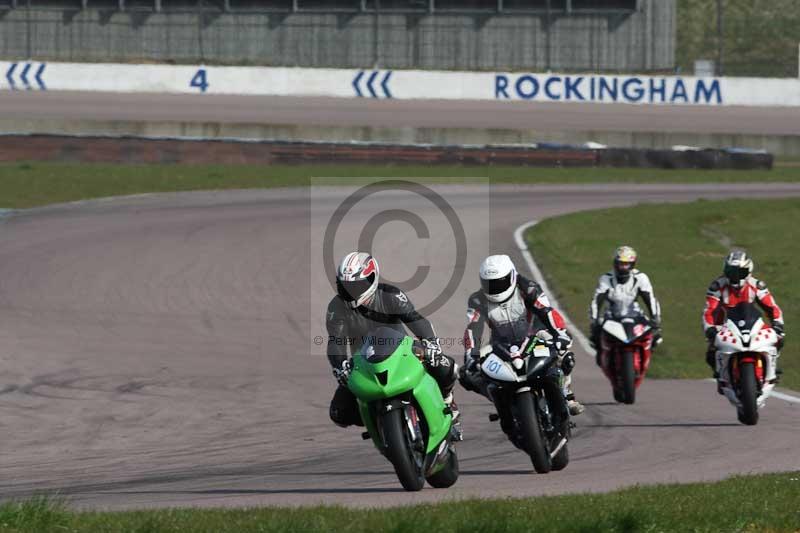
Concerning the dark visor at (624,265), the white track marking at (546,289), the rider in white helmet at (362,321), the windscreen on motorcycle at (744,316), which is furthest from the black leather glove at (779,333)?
the rider in white helmet at (362,321)

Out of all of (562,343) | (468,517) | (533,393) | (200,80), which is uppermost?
(200,80)

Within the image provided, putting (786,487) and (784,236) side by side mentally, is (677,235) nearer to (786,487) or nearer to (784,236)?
(784,236)

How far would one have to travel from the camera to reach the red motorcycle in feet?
48.7

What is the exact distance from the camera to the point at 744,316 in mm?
13234

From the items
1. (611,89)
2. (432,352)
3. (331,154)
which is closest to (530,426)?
(432,352)

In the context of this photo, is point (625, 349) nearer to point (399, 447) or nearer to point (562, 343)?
point (562, 343)

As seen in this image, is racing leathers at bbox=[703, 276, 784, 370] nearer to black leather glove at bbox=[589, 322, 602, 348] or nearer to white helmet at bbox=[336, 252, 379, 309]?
black leather glove at bbox=[589, 322, 602, 348]

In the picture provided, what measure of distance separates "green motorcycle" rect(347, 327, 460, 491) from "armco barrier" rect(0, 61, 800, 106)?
45.8m

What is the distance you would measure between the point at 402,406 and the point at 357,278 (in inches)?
36.5

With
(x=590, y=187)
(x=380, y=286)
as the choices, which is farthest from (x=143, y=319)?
(x=590, y=187)

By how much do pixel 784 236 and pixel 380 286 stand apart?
21487 millimetres

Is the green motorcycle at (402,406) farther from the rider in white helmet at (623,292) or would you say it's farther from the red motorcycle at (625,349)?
the rider in white helmet at (623,292)

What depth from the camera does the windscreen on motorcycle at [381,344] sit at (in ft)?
29.7

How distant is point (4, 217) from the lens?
94.1 ft
